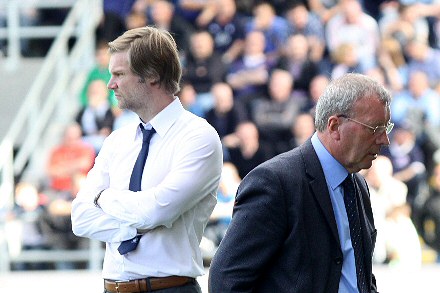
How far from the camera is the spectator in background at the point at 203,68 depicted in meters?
12.8

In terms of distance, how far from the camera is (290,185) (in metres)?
3.38

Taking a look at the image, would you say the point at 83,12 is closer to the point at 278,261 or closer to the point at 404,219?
the point at 404,219

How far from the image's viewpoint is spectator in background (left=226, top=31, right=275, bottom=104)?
1278 centimetres

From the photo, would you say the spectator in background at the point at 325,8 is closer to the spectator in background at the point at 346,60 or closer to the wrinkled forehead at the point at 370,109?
the spectator in background at the point at 346,60

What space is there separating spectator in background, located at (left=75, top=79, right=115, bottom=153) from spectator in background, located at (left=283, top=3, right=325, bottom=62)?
2266mm

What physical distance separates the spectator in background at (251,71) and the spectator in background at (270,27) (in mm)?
78

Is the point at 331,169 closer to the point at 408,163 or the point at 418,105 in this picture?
the point at 408,163

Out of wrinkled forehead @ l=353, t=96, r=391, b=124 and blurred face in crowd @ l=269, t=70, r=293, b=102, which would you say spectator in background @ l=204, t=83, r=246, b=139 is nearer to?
blurred face in crowd @ l=269, t=70, r=293, b=102

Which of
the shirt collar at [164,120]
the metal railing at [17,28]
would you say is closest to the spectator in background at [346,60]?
the metal railing at [17,28]

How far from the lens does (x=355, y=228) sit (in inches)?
137

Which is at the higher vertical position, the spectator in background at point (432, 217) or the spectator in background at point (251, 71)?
the spectator in background at point (251, 71)

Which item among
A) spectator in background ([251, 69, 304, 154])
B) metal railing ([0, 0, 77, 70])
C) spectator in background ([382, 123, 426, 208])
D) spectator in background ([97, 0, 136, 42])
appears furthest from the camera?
metal railing ([0, 0, 77, 70])

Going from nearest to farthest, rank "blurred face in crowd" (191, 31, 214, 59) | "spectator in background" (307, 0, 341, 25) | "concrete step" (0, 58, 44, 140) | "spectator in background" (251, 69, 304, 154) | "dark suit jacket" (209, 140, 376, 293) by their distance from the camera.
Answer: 1. "dark suit jacket" (209, 140, 376, 293)
2. "spectator in background" (251, 69, 304, 154)
3. "blurred face in crowd" (191, 31, 214, 59)
4. "spectator in background" (307, 0, 341, 25)
5. "concrete step" (0, 58, 44, 140)

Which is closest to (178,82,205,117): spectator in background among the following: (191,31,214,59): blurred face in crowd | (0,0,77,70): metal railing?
(191,31,214,59): blurred face in crowd
